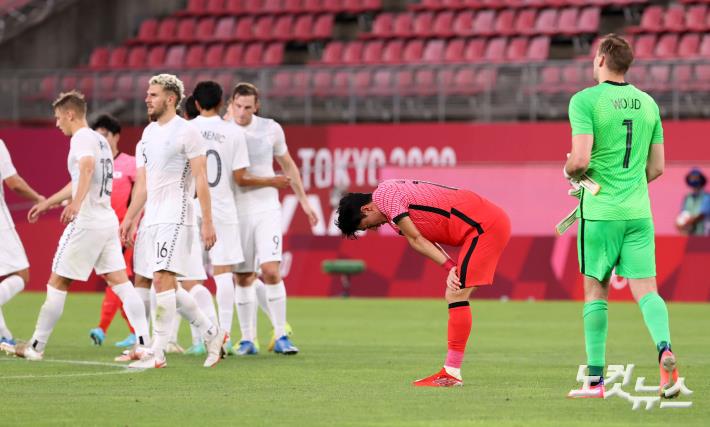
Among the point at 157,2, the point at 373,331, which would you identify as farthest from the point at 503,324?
the point at 157,2

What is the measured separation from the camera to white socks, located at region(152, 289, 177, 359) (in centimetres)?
1143

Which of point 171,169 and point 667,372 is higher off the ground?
point 171,169

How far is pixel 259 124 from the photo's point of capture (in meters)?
13.5

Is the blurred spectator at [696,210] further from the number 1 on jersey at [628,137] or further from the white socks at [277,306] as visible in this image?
the number 1 on jersey at [628,137]

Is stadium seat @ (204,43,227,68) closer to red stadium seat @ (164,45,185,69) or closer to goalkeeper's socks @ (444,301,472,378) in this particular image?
red stadium seat @ (164,45,185,69)

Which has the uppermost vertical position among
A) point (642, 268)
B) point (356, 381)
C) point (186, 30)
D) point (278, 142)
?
point (186, 30)

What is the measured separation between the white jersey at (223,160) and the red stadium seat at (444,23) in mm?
19114

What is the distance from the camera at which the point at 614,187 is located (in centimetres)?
903

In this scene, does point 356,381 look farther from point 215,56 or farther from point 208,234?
point 215,56

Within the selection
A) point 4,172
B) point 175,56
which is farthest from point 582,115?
point 175,56

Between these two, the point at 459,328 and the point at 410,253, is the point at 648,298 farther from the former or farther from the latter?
the point at 410,253

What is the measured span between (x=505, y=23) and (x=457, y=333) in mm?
21929

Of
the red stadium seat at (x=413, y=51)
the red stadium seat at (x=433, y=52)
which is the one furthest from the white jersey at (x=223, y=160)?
the red stadium seat at (x=413, y=51)

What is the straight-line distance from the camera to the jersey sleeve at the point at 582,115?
29.3 feet
